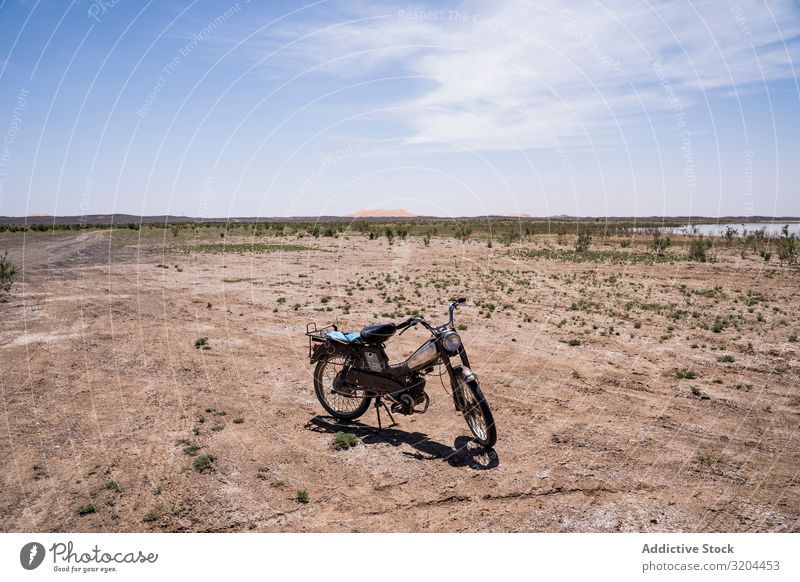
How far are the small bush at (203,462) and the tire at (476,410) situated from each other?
10.8 ft

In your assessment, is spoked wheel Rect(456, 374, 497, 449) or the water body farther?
the water body

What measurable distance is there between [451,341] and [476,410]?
3.23 feet

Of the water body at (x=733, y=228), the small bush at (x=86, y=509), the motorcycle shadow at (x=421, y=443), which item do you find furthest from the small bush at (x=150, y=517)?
the water body at (x=733, y=228)

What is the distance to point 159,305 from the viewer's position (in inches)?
658

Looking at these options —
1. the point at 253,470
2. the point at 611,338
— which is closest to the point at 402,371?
the point at 253,470

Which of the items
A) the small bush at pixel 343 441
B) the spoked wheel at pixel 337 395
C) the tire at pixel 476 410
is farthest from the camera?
the spoked wheel at pixel 337 395

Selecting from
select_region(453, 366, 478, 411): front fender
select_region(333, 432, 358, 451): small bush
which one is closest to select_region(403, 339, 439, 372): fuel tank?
select_region(453, 366, 478, 411): front fender

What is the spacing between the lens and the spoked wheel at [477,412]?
6758 millimetres

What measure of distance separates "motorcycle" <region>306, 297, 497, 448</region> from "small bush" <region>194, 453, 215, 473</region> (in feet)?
6.54

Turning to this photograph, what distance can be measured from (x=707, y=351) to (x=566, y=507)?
330 inches

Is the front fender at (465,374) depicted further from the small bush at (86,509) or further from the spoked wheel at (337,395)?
the small bush at (86,509)

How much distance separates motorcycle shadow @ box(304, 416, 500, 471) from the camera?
Answer: 6844mm

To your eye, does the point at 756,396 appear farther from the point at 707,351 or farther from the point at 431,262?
the point at 431,262

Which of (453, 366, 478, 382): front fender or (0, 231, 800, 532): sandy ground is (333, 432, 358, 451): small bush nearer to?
(0, 231, 800, 532): sandy ground
